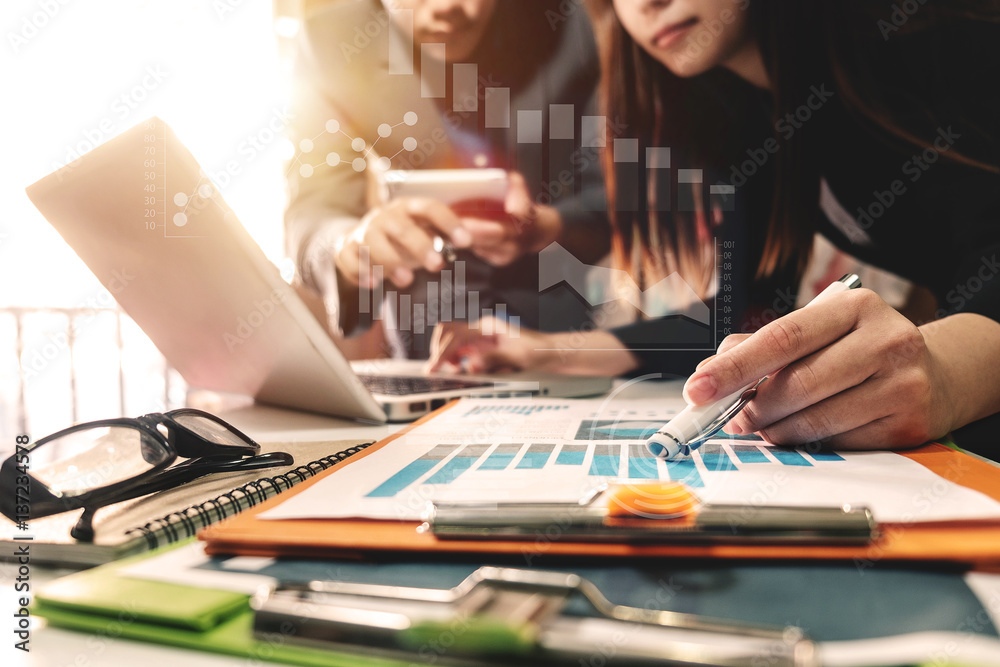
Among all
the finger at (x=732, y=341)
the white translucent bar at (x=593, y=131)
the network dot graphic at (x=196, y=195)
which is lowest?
the finger at (x=732, y=341)

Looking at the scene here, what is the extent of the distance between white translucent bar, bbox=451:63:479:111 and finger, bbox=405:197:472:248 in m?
0.45

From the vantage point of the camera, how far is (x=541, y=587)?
160 millimetres

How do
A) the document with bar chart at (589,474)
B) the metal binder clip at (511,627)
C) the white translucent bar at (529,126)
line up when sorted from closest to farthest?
the metal binder clip at (511,627)
the document with bar chart at (589,474)
the white translucent bar at (529,126)

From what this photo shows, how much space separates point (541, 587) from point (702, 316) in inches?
33.4

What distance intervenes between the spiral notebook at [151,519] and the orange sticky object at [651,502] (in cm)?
18

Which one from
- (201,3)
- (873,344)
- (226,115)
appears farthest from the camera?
(201,3)

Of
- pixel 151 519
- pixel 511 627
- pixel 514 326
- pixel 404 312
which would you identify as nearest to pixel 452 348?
pixel 514 326

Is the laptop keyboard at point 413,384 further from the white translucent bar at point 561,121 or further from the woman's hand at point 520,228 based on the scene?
the white translucent bar at point 561,121

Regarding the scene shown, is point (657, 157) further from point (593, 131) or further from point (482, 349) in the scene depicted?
point (482, 349)

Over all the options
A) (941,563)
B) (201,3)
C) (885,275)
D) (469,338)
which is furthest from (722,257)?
(201,3)

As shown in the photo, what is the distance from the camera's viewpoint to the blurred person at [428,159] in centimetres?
96

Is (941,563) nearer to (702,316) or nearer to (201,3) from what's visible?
(702,316)

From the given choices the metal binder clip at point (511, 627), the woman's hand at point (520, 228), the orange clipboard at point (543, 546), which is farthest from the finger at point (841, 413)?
the woman's hand at point (520, 228)

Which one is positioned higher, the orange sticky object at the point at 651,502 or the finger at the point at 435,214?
the finger at the point at 435,214
